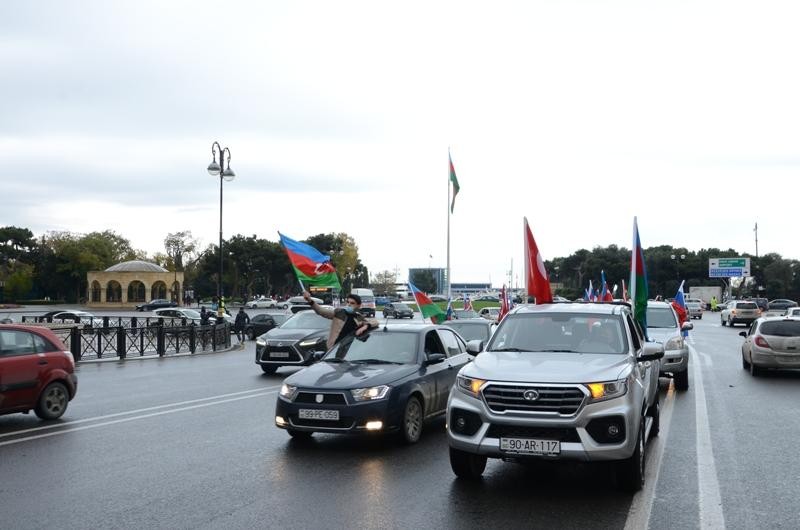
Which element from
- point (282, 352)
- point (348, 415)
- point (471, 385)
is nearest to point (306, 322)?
point (282, 352)

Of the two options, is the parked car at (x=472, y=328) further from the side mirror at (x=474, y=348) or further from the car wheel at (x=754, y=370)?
the side mirror at (x=474, y=348)

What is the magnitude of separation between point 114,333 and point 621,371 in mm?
21884

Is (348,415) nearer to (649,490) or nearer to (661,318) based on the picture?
(649,490)

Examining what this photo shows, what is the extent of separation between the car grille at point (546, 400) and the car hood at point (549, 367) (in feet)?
0.24

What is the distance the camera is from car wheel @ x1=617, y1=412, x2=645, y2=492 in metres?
6.95

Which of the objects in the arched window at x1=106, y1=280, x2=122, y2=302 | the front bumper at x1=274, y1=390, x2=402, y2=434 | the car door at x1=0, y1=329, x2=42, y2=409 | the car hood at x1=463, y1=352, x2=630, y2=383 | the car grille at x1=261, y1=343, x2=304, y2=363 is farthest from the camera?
the arched window at x1=106, y1=280, x2=122, y2=302

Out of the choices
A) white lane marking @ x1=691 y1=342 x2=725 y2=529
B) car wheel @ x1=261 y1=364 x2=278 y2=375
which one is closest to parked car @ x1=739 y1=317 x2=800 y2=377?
white lane marking @ x1=691 y1=342 x2=725 y2=529

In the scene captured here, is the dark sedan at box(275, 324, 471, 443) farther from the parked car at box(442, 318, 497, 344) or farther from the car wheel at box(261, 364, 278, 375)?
the car wheel at box(261, 364, 278, 375)

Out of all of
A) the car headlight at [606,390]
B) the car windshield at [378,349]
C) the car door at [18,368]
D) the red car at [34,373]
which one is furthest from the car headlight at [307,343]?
the car headlight at [606,390]

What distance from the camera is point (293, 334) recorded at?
19.2 metres

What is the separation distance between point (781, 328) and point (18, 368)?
1639 centimetres

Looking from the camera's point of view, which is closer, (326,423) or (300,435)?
(326,423)

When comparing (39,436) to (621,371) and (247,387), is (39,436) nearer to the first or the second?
(247,387)

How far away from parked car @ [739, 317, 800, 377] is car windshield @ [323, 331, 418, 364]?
441 inches
